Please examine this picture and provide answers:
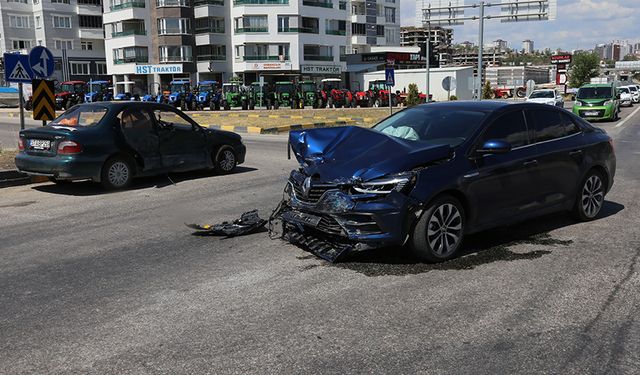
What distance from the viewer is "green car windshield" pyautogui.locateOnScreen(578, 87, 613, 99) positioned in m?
28.2

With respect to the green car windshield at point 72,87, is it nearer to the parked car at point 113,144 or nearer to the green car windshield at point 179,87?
the green car windshield at point 179,87

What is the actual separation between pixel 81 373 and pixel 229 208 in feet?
17.1

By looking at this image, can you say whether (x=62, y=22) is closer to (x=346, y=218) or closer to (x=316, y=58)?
(x=316, y=58)

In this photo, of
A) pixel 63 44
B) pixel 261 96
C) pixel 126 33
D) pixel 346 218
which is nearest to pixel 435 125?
pixel 346 218

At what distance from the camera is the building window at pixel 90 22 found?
247 feet

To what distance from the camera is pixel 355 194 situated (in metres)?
5.46

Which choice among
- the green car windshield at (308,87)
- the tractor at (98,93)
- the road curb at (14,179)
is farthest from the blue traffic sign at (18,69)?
the green car windshield at (308,87)

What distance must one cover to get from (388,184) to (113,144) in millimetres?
6414

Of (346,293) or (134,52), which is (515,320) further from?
(134,52)

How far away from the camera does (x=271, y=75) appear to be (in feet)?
221

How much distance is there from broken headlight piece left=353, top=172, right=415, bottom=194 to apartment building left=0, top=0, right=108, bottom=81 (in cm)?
7475

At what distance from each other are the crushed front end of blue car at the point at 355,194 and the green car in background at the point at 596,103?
24617mm

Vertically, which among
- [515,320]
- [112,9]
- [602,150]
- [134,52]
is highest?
[112,9]

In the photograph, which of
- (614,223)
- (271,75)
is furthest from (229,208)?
(271,75)
